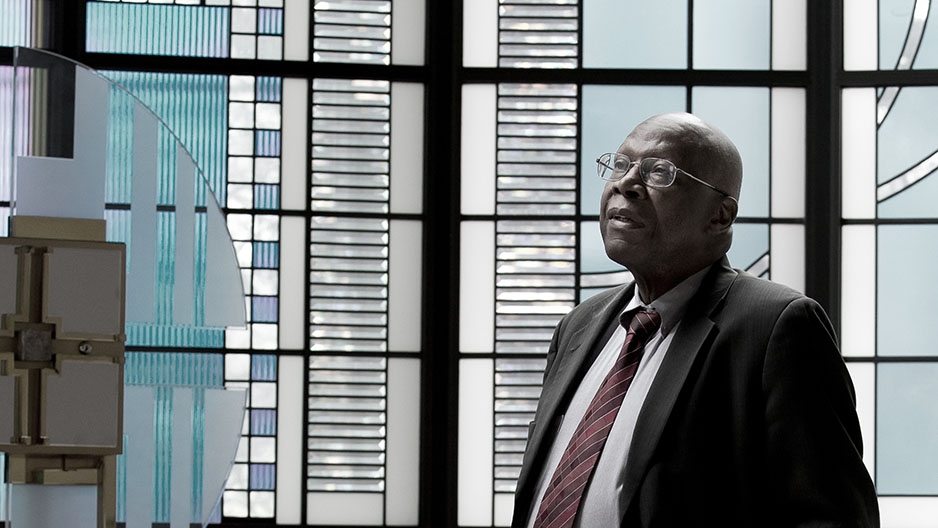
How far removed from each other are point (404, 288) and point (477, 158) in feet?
1.59

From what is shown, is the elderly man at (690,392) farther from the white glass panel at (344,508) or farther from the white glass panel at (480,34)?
the white glass panel at (480,34)

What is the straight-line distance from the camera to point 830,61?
143 inches

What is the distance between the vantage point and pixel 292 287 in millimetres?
3512

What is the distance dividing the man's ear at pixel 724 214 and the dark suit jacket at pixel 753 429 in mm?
123

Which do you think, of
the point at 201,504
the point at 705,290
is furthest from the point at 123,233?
the point at 705,290

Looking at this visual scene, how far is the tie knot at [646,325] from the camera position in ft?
5.55

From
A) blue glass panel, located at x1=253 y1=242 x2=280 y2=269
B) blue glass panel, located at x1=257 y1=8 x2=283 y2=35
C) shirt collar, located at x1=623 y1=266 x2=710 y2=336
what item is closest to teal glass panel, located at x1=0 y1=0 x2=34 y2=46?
blue glass panel, located at x1=257 y1=8 x2=283 y2=35

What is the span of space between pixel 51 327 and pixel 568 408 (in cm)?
98

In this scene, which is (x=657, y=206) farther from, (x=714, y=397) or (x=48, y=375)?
(x=48, y=375)

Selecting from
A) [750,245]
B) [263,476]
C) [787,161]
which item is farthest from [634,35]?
[263,476]

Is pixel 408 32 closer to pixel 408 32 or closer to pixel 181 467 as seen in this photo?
pixel 408 32

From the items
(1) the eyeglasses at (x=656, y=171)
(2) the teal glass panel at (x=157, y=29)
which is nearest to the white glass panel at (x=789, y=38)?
(2) the teal glass panel at (x=157, y=29)

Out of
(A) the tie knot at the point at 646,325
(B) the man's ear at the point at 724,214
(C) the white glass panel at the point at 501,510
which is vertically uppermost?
(B) the man's ear at the point at 724,214

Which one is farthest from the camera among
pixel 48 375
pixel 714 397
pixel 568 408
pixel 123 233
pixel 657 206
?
pixel 123 233
